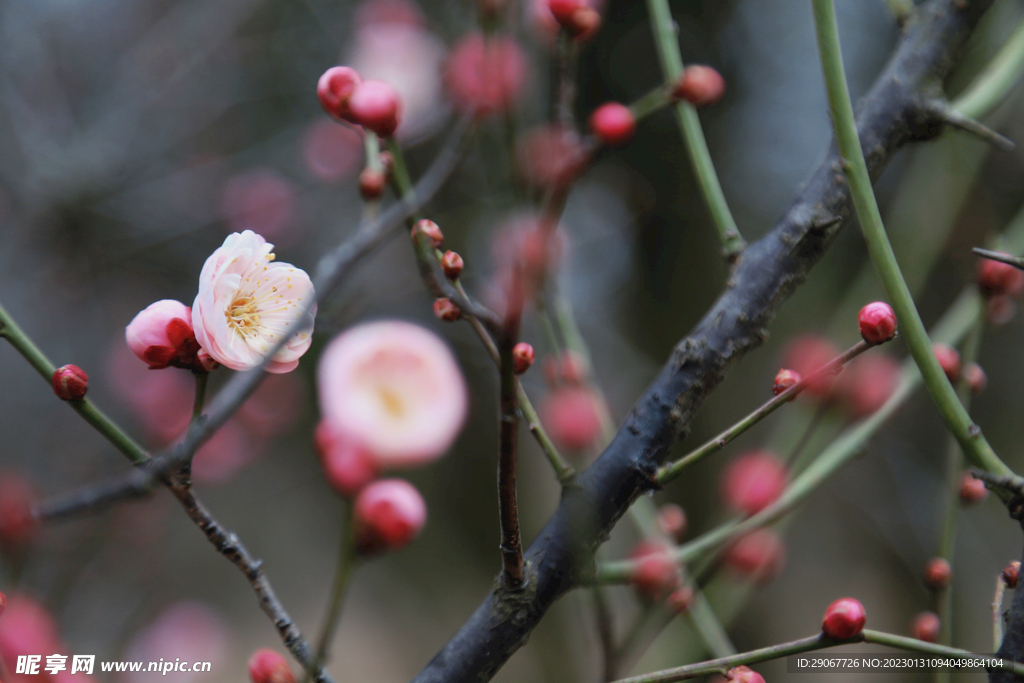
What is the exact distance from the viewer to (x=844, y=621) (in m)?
0.34

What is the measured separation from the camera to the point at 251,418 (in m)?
1.01

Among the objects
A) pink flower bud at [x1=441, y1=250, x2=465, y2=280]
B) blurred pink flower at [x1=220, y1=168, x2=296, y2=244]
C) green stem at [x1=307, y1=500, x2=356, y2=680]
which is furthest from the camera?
blurred pink flower at [x1=220, y1=168, x2=296, y2=244]

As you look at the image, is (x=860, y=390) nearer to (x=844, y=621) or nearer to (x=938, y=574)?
(x=938, y=574)

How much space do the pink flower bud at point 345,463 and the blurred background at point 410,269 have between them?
71 centimetres

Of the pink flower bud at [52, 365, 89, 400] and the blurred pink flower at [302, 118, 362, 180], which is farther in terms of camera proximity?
the blurred pink flower at [302, 118, 362, 180]

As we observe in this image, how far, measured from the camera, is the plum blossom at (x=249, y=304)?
0.30 meters

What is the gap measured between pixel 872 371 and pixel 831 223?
11.1 inches

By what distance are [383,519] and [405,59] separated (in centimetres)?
163

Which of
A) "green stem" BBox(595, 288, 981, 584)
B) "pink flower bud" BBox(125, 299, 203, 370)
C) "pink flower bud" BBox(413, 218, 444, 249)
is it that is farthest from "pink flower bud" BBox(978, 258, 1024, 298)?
"pink flower bud" BBox(125, 299, 203, 370)

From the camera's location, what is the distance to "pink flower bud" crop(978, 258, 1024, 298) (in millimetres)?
483

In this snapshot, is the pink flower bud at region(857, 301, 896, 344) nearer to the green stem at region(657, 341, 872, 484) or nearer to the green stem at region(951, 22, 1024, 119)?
the green stem at region(657, 341, 872, 484)

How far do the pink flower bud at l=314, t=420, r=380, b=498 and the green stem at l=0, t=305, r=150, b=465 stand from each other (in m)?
0.09

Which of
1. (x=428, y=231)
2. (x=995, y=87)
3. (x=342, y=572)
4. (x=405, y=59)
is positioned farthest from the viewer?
(x=405, y=59)

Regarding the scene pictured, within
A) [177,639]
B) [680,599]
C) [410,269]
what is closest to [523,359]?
[680,599]
